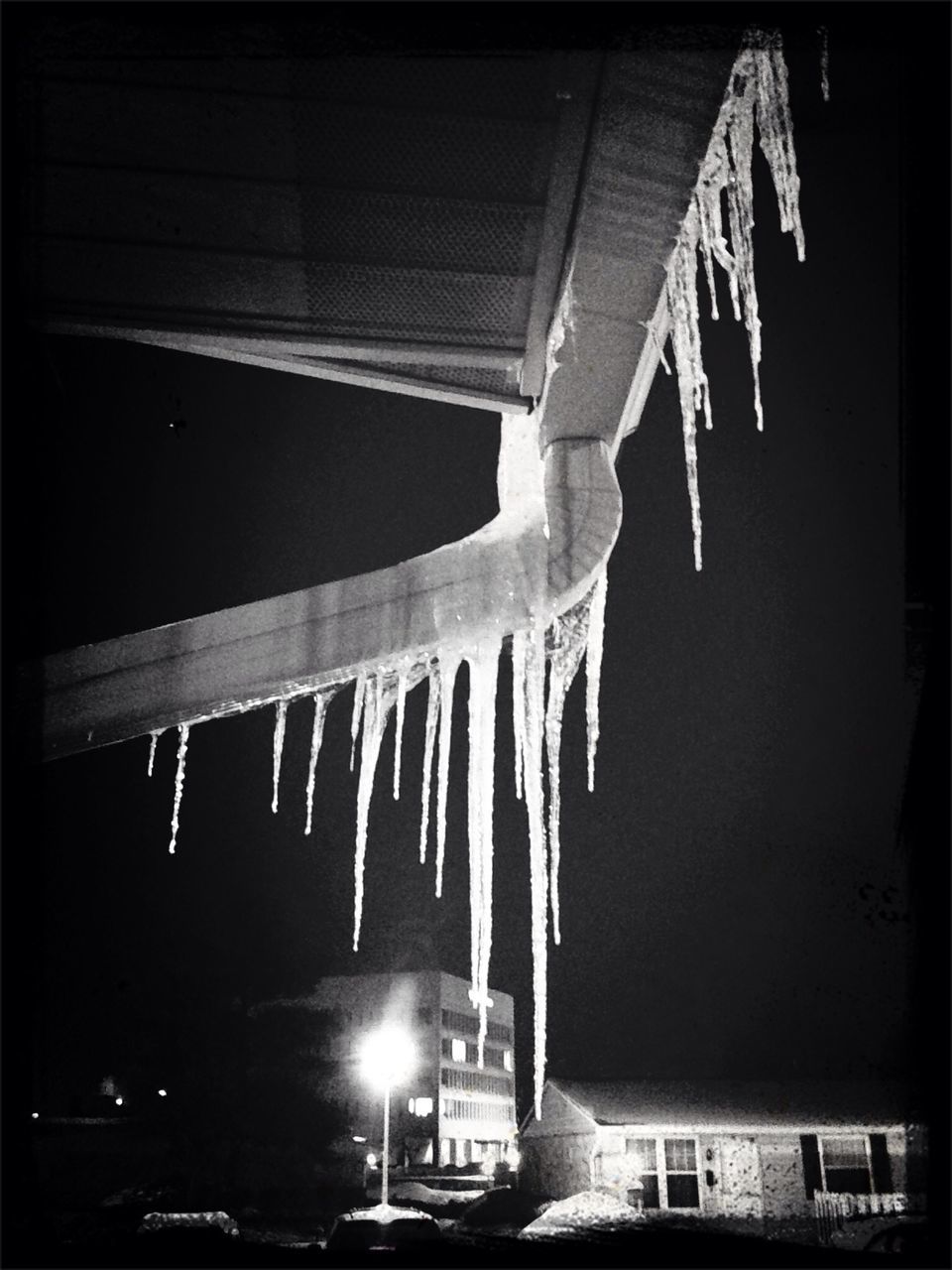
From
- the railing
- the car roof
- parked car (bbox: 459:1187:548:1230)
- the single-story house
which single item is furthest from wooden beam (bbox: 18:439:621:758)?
the railing

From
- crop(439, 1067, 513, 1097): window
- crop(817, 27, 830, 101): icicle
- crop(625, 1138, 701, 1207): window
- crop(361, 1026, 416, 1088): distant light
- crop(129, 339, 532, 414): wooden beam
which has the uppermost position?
crop(817, 27, 830, 101): icicle

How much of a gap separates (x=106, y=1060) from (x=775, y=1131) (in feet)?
71.7

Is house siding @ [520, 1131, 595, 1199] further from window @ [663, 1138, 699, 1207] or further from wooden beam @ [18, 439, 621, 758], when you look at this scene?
wooden beam @ [18, 439, 621, 758]

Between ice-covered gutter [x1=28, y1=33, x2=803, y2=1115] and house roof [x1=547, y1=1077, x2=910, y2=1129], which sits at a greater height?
ice-covered gutter [x1=28, y1=33, x2=803, y2=1115]

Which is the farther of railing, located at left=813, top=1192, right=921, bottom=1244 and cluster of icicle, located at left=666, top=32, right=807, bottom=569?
railing, located at left=813, top=1192, right=921, bottom=1244

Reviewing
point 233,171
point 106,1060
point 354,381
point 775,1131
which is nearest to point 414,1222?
point 775,1131

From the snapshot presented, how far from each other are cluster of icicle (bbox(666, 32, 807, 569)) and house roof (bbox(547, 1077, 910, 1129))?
1582cm

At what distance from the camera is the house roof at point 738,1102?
15.1 meters

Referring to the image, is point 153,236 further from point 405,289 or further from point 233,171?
point 405,289

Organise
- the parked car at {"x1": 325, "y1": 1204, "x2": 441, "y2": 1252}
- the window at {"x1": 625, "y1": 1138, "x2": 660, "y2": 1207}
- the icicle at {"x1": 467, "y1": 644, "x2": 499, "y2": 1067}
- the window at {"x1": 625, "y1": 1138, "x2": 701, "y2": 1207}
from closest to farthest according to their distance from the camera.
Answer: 1. the icicle at {"x1": 467, "y1": 644, "x2": 499, "y2": 1067}
2. the parked car at {"x1": 325, "y1": 1204, "x2": 441, "y2": 1252}
3. the window at {"x1": 625, "y1": 1138, "x2": 701, "y2": 1207}
4. the window at {"x1": 625, "y1": 1138, "x2": 660, "y2": 1207}

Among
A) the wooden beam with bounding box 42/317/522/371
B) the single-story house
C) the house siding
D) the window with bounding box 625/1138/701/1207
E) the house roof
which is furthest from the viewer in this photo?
the house siding

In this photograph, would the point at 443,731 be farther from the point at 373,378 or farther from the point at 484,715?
the point at 373,378

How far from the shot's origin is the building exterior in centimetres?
2647

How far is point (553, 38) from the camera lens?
80.1 inches
